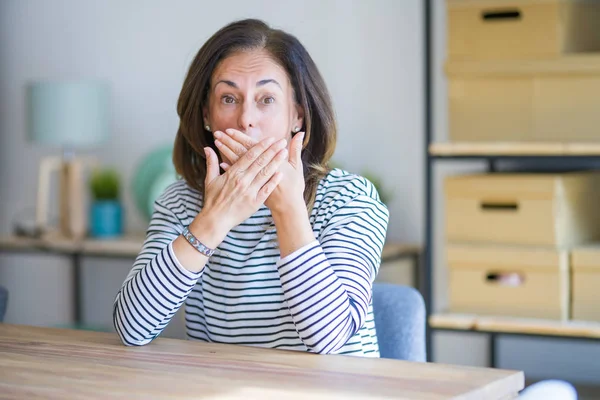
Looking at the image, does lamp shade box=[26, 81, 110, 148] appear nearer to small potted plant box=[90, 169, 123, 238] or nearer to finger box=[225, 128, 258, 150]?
small potted plant box=[90, 169, 123, 238]

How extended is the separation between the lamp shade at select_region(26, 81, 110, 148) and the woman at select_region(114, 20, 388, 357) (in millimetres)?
Result: 2019

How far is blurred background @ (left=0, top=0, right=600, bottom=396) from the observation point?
341 centimetres

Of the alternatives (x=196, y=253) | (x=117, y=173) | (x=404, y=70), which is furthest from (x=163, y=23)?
(x=196, y=253)

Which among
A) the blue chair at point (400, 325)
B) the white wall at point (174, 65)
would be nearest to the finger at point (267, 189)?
the blue chair at point (400, 325)

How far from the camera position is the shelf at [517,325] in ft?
8.65

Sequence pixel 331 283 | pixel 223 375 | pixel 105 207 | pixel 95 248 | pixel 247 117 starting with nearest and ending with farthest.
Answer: pixel 223 375
pixel 331 283
pixel 247 117
pixel 95 248
pixel 105 207

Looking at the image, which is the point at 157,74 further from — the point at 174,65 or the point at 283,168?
the point at 283,168

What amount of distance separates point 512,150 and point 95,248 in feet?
5.53

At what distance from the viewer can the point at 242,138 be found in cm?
154

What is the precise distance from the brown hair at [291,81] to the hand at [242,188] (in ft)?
0.56

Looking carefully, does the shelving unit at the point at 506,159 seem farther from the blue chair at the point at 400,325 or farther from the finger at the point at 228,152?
the finger at the point at 228,152

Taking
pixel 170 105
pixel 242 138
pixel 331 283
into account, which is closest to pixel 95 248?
pixel 170 105

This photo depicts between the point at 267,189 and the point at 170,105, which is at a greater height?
the point at 170,105

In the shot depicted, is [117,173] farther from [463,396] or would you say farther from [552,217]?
[463,396]
